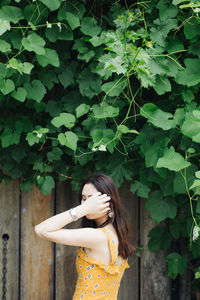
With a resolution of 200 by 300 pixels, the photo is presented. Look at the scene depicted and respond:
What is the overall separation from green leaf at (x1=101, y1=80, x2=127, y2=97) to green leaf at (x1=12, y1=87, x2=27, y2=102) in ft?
1.28

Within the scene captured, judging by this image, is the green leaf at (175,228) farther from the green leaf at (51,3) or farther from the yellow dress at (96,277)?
the green leaf at (51,3)

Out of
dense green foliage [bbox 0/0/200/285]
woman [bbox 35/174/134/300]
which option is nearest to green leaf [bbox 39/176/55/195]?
dense green foliage [bbox 0/0/200/285]

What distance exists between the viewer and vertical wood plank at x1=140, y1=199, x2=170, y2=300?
2.69 metres

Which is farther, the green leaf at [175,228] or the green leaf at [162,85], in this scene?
the green leaf at [175,228]

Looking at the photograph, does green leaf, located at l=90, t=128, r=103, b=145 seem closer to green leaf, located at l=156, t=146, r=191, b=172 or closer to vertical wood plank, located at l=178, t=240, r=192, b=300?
green leaf, located at l=156, t=146, r=191, b=172

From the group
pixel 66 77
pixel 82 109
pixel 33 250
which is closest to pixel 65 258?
pixel 33 250

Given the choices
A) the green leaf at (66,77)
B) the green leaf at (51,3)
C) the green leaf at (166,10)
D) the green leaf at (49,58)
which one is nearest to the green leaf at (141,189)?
the green leaf at (66,77)

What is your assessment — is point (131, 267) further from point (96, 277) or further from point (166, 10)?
point (166, 10)

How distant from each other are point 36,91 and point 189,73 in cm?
78

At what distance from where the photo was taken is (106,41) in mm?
2027

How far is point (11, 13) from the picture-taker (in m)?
2.11

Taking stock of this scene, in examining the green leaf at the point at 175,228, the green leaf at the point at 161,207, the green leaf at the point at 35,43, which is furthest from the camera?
the green leaf at the point at 175,228

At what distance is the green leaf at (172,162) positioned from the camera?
1971 millimetres

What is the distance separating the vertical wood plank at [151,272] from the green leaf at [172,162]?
702mm
